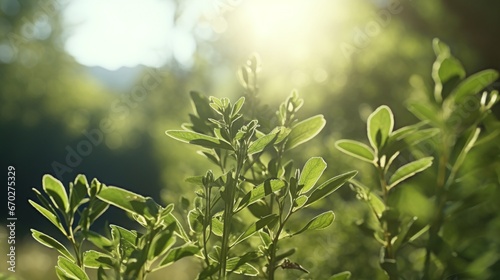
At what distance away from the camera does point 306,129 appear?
43cm

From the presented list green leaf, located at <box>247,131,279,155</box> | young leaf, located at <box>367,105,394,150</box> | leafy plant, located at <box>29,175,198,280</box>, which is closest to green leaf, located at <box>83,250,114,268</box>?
leafy plant, located at <box>29,175,198,280</box>

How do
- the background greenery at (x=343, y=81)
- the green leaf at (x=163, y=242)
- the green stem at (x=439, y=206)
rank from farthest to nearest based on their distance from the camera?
1. the background greenery at (x=343, y=81)
2. the green stem at (x=439, y=206)
3. the green leaf at (x=163, y=242)

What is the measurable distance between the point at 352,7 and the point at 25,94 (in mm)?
9729

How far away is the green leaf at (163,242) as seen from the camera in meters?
0.32

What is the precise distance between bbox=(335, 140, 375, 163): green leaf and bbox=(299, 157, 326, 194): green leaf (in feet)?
0.28

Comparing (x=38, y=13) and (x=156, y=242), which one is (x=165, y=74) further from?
(x=156, y=242)

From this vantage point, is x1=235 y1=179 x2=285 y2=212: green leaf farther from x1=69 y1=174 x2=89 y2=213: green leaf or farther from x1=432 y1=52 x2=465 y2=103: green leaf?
x1=432 y1=52 x2=465 y2=103: green leaf

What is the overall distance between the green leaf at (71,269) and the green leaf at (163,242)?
0.05 m

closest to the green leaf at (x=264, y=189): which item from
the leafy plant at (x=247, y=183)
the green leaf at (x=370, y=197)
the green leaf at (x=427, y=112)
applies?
the leafy plant at (x=247, y=183)

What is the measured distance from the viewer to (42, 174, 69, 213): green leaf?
15.3 inches

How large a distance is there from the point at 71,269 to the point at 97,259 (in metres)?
0.02

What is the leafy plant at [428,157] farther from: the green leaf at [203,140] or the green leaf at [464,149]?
the green leaf at [203,140]

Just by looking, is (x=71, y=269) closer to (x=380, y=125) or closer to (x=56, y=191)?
(x=56, y=191)

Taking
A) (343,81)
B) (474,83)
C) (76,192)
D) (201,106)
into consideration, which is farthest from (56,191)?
(343,81)
